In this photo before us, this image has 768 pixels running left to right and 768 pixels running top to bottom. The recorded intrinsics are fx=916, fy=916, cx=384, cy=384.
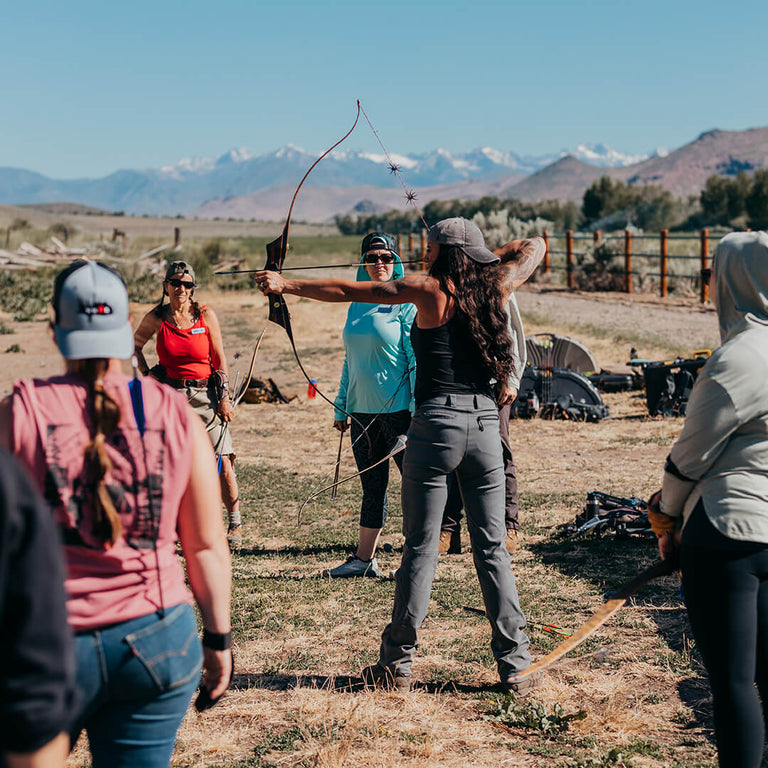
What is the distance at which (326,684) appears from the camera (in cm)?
414

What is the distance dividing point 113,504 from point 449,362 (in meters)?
2.04

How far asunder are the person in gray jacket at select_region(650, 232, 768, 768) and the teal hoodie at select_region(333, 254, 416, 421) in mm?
2765

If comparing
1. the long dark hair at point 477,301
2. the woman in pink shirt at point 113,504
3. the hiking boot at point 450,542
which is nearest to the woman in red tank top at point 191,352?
the hiking boot at point 450,542

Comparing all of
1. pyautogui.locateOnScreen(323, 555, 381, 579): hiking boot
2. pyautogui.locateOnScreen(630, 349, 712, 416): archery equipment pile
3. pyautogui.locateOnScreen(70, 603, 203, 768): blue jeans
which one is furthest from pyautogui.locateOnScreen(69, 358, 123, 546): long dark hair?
pyautogui.locateOnScreen(630, 349, 712, 416): archery equipment pile

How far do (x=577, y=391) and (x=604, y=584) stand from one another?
17.0ft

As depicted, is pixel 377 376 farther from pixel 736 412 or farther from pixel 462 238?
pixel 736 412

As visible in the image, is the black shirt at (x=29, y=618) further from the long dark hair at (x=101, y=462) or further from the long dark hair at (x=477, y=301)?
the long dark hair at (x=477, y=301)

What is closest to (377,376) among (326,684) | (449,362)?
(449,362)

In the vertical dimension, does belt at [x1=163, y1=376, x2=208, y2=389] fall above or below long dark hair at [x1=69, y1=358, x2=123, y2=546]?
below

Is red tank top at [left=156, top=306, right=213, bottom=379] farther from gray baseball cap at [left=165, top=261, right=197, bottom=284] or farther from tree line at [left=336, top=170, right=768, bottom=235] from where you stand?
tree line at [left=336, top=170, right=768, bottom=235]

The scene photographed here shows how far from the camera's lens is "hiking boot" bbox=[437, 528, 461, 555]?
19.9ft

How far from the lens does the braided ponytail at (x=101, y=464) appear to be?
1962 millimetres

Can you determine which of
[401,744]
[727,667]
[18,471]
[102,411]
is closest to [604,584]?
[401,744]

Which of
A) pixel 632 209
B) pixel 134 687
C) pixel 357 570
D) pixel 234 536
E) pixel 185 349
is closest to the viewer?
pixel 134 687
